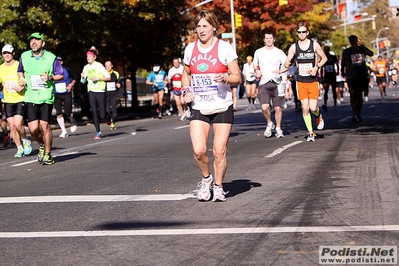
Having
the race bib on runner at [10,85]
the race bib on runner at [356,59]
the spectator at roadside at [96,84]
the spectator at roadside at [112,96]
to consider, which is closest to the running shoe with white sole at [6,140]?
the spectator at roadside at [96,84]

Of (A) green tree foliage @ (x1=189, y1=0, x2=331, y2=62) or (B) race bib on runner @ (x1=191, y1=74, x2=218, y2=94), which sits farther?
(A) green tree foliage @ (x1=189, y1=0, x2=331, y2=62)

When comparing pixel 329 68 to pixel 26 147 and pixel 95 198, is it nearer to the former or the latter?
pixel 26 147

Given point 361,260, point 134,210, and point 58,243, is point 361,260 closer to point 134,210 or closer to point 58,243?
point 58,243

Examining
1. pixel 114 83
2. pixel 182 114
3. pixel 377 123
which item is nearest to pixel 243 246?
pixel 377 123

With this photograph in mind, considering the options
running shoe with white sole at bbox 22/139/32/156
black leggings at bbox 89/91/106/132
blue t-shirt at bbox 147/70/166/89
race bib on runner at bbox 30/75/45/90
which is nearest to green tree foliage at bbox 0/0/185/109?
blue t-shirt at bbox 147/70/166/89

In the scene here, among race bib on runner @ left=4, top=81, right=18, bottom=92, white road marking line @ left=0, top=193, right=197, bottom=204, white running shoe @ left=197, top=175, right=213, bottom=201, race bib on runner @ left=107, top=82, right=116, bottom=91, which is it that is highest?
race bib on runner @ left=4, top=81, right=18, bottom=92

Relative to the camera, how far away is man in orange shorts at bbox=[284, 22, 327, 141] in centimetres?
1563

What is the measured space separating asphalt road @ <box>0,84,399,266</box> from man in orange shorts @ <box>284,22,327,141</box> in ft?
3.47

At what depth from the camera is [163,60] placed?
40.6m

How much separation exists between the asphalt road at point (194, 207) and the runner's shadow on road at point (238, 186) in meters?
0.01

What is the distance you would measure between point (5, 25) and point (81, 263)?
22.7 meters

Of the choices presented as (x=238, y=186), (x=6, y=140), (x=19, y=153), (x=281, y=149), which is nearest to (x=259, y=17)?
(x=6, y=140)

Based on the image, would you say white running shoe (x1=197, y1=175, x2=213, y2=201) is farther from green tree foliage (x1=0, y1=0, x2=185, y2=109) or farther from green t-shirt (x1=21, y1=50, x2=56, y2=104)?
green tree foliage (x1=0, y1=0, x2=185, y2=109)

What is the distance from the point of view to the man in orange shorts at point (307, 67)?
1563cm
